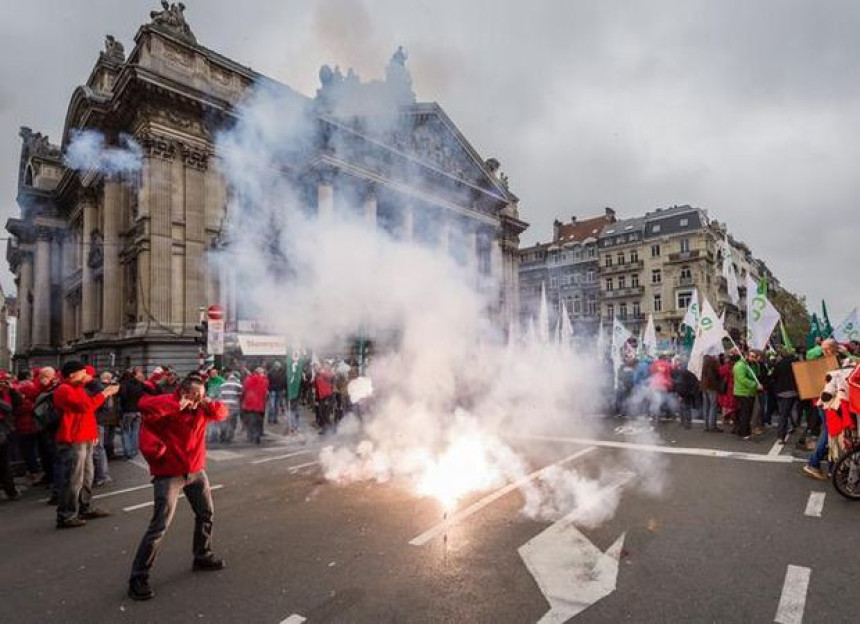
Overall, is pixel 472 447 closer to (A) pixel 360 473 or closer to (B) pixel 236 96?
(A) pixel 360 473

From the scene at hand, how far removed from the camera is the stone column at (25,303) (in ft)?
113

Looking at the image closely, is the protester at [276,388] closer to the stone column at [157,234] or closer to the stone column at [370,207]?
the stone column at [157,234]

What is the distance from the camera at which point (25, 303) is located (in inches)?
1411

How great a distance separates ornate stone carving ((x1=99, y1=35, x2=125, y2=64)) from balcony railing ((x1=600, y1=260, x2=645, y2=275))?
49789mm

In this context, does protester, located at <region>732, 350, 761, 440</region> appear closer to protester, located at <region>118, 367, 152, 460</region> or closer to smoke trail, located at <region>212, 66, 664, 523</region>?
smoke trail, located at <region>212, 66, 664, 523</region>

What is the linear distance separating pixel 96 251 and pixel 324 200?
13118mm

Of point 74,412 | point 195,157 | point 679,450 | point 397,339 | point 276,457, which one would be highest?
point 195,157

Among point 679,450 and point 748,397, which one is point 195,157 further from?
point 748,397

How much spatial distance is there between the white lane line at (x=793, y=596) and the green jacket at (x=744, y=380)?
266 inches

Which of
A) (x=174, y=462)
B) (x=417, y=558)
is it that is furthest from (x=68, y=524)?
(x=417, y=558)

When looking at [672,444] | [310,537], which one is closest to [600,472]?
[672,444]

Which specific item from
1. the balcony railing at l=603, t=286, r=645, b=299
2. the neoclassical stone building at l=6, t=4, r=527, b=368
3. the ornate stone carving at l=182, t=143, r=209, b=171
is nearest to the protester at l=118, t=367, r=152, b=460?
the neoclassical stone building at l=6, t=4, r=527, b=368

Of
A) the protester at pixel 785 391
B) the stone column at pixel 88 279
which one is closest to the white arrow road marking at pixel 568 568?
the protester at pixel 785 391

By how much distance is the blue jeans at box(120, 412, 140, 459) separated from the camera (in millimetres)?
9781
